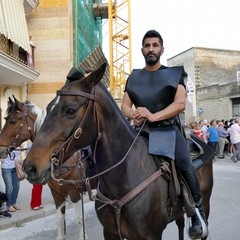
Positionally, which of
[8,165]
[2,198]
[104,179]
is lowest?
[2,198]

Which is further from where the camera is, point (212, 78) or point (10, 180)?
→ point (212, 78)

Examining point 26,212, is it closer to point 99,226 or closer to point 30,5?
point 99,226

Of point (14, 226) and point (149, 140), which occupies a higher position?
point (149, 140)

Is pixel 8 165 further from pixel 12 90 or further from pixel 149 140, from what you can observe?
pixel 12 90

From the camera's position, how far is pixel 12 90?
1512 cm

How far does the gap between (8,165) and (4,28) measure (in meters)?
6.28

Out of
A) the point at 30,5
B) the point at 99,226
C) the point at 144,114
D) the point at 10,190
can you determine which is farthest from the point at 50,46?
the point at 144,114

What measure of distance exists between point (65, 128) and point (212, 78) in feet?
149

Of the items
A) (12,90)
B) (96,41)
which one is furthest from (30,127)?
(96,41)

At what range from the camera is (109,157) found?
2.70 m

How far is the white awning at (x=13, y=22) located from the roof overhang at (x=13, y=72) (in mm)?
782

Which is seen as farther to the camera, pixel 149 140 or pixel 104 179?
pixel 149 140

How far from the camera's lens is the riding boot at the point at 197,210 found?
3.11 meters

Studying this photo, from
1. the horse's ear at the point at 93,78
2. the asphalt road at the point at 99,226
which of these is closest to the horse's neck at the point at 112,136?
the horse's ear at the point at 93,78
